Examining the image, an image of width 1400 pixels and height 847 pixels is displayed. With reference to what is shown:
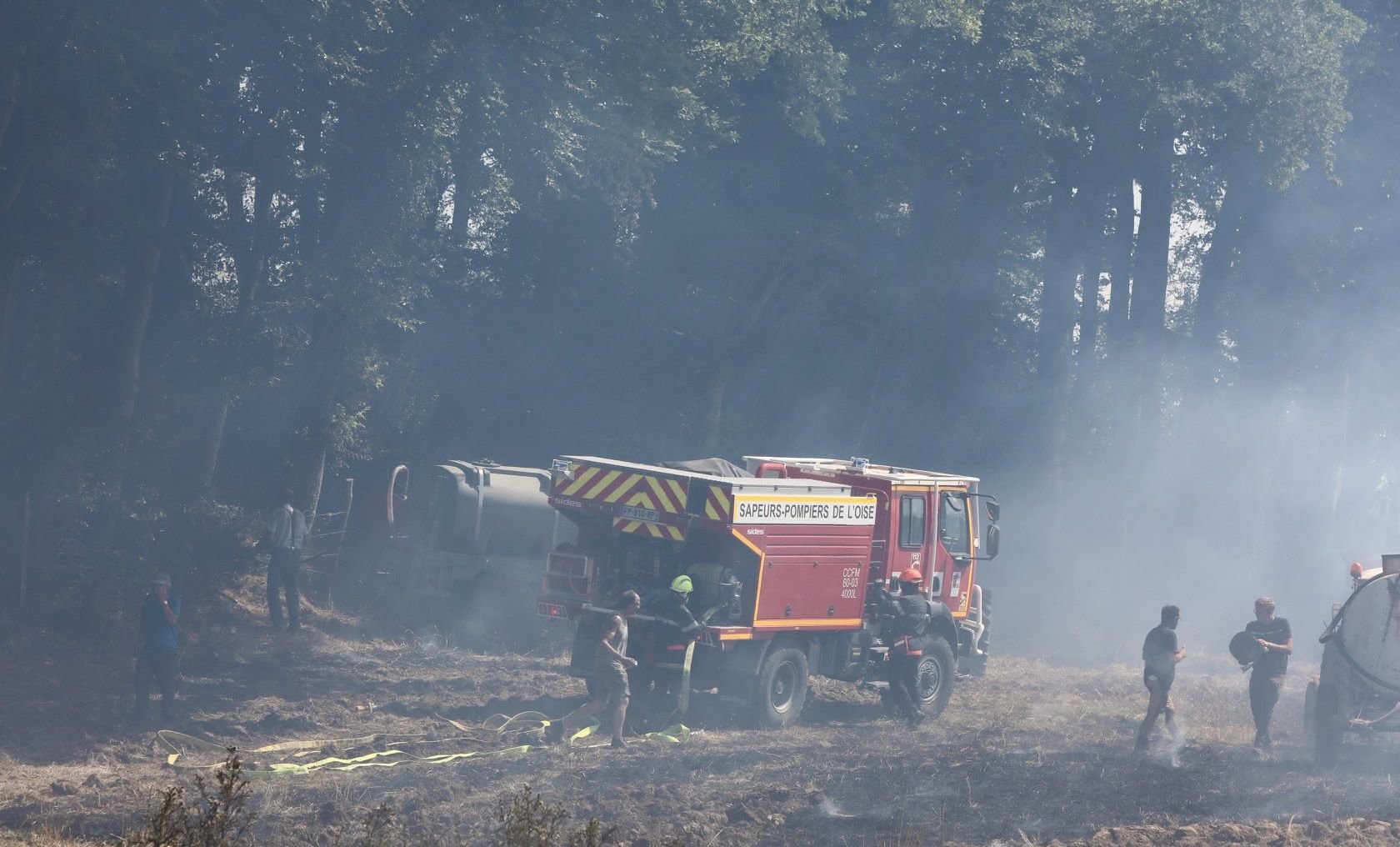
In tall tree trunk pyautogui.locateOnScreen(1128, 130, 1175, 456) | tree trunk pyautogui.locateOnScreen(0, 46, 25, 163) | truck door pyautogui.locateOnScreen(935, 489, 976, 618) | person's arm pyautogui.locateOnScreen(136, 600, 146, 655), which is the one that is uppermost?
tall tree trunk pyautogui.locateOnScreen(1128, 130, 1175, 456)

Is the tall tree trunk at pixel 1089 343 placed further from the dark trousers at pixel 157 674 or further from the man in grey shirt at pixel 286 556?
the dark trousers at pixel 157 674

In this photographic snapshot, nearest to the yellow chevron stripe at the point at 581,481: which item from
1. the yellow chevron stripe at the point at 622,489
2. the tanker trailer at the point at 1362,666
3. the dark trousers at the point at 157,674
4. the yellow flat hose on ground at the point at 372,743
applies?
the yellow chevron stripe at the point at 622,489

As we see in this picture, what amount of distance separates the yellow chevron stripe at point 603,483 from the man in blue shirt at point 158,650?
13.8 feet

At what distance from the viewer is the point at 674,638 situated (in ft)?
41.1

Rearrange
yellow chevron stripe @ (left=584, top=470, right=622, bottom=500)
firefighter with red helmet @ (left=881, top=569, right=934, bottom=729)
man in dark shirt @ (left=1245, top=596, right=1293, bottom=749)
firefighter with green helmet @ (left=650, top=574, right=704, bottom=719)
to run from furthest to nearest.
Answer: firefighter with red helmet @ (left=881, top=569, right=934, bottom=729), man in dark shirt @ (left=1245, top=596, right=1293, bottom=749), yellow chevron stripe @ (left=584, top=470, right=622, bottom=500), firefighter with green helmet @ (left=650, top=574, right=704, bottom=719)

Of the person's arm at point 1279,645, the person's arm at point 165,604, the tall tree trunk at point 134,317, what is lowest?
the person's arm at point 165,604

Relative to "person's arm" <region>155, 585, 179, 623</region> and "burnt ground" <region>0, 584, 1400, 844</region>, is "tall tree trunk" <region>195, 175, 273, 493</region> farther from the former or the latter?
"person's arm" <region>155, 585, 179, 623</region>

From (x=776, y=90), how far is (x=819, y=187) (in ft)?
9.05

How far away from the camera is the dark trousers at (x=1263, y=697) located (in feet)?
43.1

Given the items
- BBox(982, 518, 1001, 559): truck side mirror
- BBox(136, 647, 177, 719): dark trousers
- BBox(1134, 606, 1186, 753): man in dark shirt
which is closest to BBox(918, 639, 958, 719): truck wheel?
BBox(982, 518, 1001, 559): truck side mirror

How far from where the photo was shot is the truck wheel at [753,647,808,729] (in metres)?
12.9

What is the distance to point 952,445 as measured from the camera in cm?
3266

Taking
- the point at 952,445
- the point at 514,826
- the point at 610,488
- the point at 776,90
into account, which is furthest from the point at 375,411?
the point at 514,826

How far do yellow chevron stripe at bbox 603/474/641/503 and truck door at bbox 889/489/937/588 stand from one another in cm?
333
